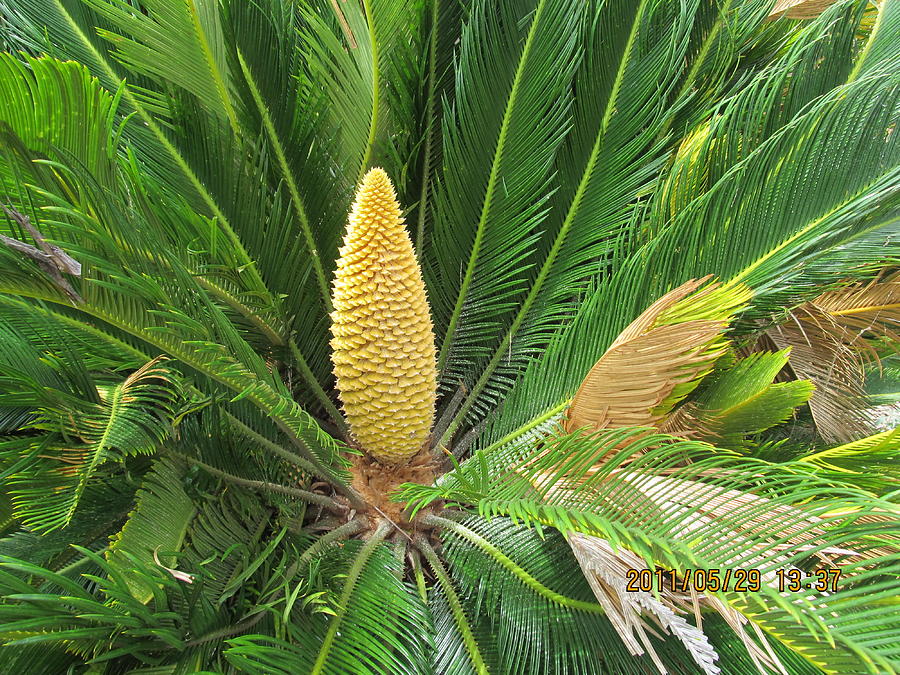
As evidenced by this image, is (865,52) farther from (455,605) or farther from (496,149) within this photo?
(455,605)

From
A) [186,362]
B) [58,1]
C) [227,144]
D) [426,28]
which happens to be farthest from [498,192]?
[58,1]

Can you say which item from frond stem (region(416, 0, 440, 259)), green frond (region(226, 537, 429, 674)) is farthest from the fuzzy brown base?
frond stem (region(416, 0, 440, 259))

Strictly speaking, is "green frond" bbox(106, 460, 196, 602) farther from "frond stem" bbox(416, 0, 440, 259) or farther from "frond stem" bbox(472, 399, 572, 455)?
"frond stem" bbox(416, 0, 440, 259)

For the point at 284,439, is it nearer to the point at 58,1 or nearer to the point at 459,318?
the point at 459,318

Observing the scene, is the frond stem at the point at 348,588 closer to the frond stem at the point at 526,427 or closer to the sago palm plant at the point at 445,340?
the sago palm plant at the point at 445,340

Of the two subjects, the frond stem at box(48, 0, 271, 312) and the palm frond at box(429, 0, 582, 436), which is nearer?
the frond stem at box(48, 0, 271, 312)

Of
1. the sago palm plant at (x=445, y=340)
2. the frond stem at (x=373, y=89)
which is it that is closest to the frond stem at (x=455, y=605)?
the sago palm plant at (x=445, y=340)
